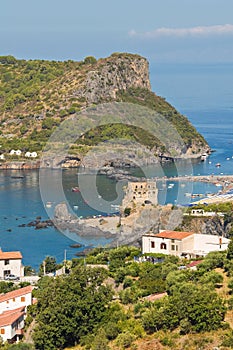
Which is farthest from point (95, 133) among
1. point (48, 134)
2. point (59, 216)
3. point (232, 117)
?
point (232, 117)

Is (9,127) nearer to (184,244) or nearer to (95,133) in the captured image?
(95,133)

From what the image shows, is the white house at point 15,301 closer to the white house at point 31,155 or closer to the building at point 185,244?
the building at point 185,244

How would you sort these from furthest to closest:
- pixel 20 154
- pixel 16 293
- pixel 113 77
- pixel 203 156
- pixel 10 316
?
pixel 113 77
pixel 203 156
pixel 20 154
pixel 16 293
pixel 10 316

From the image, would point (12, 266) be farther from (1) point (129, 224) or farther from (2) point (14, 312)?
(1) point (129, 224)

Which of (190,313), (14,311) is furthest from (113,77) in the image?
(190,313)

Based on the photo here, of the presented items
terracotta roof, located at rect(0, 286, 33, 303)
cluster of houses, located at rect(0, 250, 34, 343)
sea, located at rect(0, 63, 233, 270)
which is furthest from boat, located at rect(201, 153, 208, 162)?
terracotta roof, located at rect(0, 286, 33, 303)

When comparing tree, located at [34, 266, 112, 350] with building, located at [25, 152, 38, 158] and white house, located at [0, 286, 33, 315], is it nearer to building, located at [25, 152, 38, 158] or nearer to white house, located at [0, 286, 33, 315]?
white house, located at [0, 286, 33, 315]
